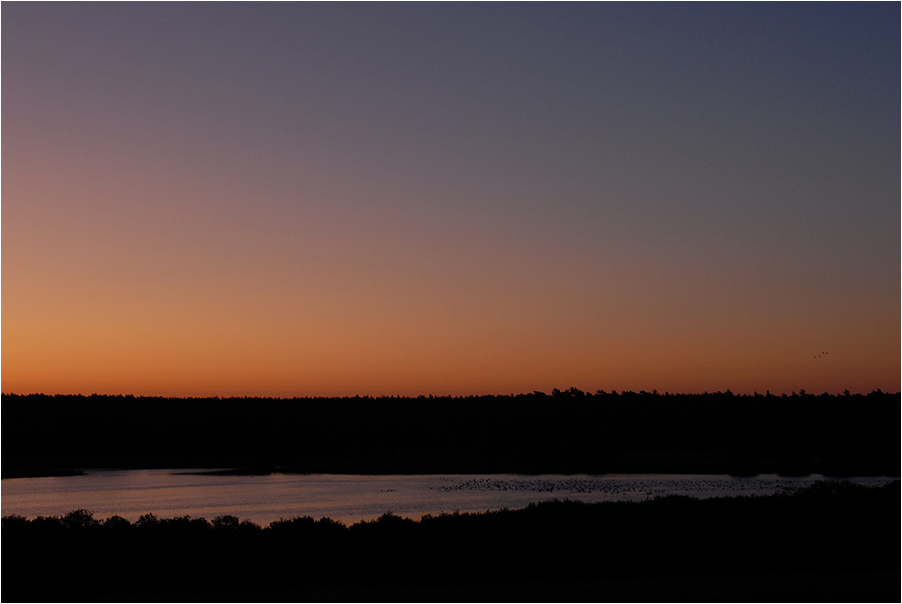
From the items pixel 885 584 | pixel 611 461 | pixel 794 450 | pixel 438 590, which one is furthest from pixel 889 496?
pixel 794 450

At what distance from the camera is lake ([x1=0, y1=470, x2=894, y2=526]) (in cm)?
4316

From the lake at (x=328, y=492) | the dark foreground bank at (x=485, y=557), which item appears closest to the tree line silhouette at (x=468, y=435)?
the lake at (x=328, y=492)

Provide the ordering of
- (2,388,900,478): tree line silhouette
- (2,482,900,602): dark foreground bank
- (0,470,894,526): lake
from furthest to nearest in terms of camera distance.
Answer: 1. (2,388,900,478): tree line silhouette
2. (0,470,894,526): lake
3. (2,482,900,602): dark foreground bank

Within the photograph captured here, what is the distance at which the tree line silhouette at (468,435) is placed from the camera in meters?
76.2

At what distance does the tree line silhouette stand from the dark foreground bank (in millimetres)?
43138

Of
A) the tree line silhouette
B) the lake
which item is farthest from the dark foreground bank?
the tree line silhouette

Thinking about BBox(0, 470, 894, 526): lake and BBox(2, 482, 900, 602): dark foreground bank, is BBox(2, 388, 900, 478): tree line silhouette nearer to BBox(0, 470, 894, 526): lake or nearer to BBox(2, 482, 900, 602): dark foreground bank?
BBox(0, 470, 894, 526): lake

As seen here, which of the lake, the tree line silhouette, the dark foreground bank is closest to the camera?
the dark foreground bank

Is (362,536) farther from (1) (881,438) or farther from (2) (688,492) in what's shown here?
(1) (881,438)

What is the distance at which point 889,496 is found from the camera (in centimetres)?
3116

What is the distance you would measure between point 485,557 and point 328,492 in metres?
31.1

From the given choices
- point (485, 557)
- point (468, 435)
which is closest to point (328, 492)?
point (485, 557)

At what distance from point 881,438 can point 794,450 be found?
29.9 ft

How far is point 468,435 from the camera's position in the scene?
341ft
